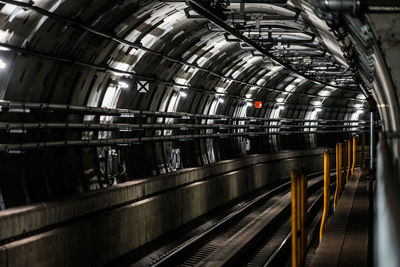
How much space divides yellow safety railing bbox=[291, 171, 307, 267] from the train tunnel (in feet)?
0.66

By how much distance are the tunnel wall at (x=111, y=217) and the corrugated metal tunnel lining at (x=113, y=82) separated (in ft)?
2.83

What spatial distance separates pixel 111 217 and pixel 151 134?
5.48m

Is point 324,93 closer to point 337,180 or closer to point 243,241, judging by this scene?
point 337,180

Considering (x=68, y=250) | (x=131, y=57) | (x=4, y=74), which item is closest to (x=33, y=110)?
(x=4, y=74)

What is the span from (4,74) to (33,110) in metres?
0.99

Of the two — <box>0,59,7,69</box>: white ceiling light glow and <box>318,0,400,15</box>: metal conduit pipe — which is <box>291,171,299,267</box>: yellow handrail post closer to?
<box>318,0,400,15</box>: metal conduit pipe

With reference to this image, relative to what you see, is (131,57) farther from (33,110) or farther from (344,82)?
(344,82)

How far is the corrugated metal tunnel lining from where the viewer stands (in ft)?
34.2

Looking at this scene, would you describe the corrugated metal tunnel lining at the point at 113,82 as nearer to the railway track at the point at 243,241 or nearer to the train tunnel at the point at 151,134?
the train tunnel at the point at 151,134

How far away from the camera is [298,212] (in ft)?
24.7

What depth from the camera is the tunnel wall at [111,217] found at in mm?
9016

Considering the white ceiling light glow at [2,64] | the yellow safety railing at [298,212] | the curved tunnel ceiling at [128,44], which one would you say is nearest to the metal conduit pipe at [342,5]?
the yellow safety railing at [298,212]

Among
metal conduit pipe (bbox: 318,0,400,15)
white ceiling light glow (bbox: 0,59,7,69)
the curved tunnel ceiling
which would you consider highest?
the curved tunnel ceiling

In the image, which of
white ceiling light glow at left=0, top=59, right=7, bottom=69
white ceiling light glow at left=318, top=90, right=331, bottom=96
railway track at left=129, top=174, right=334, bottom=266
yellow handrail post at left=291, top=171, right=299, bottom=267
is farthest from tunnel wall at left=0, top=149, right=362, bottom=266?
white ceiling light glow at left=318, top=90, right=331, bottom=96
